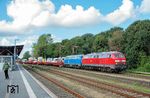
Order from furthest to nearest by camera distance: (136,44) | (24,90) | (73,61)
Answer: (73,61), (136,44), (24,90)

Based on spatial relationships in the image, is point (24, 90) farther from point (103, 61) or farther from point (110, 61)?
point (103, 61)

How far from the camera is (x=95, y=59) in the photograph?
169ft

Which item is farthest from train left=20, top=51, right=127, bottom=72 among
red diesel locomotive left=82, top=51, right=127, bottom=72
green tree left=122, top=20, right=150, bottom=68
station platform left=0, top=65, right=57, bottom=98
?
station platform left=0, top=65, right=57, bottom=98

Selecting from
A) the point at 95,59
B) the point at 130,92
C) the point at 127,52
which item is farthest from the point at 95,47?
the point at 130,92

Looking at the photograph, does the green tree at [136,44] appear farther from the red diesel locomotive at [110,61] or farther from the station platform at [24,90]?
the station platform at [24,90]

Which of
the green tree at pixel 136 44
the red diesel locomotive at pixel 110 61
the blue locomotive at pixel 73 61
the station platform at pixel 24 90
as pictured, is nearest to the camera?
the station platform at pixel 24 90

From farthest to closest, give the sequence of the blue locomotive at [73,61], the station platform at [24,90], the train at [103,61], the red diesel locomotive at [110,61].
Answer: the blue locomotive at [73,61] < the train at [103,61] < the red diesel locomotive at [110,61] < the station platform at [24,90]

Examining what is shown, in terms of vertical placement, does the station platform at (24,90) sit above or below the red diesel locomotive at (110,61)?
below

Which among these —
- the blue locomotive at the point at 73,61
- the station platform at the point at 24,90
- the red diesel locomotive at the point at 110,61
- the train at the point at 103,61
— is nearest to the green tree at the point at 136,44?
the train at the point at 103,61

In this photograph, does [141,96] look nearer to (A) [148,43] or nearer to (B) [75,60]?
(A) [148,43]

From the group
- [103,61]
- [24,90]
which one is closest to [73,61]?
[103,61]

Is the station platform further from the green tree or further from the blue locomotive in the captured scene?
the blue locomotive

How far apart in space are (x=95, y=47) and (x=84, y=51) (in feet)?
28.7

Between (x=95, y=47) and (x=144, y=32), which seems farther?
(x=95, y=47)
